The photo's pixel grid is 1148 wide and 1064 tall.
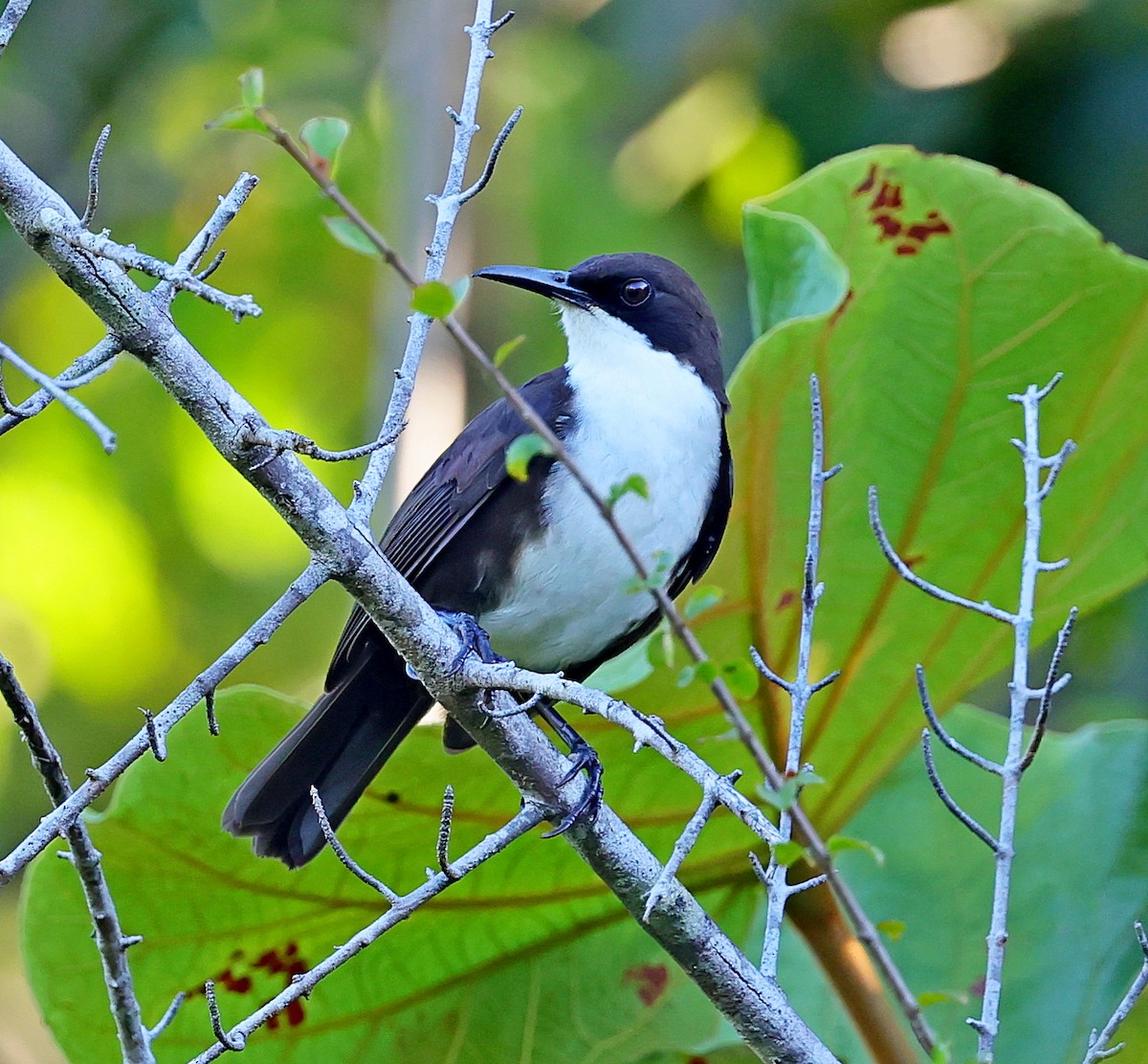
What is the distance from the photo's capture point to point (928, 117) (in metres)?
4.66

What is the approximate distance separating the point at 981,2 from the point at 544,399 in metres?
2.11

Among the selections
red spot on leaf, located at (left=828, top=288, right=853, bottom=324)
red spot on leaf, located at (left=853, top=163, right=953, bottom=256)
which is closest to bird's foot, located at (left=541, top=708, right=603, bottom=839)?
red spot on leaf, located at (left=828, top=288, right=853, bottom=324)

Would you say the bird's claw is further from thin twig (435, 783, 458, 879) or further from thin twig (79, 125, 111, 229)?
thin twig (79, 125, 111, 229)

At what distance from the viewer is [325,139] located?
1592 mm

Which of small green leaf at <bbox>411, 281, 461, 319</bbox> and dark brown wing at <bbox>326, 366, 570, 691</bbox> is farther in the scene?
dark brown wing at <bbox>326, 366, 570, 691</bbox>

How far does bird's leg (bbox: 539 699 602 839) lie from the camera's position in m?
2.61

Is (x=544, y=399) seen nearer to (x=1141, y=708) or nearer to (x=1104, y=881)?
(x=1104, y=881)

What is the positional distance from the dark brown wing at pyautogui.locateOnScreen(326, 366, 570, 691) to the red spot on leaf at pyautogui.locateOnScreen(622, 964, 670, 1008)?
0.88m

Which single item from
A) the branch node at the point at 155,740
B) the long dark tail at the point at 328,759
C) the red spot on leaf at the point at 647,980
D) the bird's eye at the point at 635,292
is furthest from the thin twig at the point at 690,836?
the bird's eye at the point at 635,292

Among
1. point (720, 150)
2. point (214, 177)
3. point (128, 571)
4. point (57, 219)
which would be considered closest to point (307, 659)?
point (128, 571)

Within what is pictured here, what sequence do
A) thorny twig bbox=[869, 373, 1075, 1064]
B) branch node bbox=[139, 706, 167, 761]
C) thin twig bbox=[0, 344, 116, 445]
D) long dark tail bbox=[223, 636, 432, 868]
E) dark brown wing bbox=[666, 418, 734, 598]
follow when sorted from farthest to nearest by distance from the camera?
1. dark brown wing bbox=[666, 418, 734, 598]
2. long dark tail bbox=[223, 636, 432, 868]
3. thorny twig bbox=[869, 373, 1075, 1064]
4. branch node bbox=[139, 706, 167, 761]
5. thin twig bbox=[0, 344, 116, 445]

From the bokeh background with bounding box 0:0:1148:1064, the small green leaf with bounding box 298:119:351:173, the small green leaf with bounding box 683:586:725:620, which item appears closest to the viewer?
the small green leaf with bounding box 298:119:351:173

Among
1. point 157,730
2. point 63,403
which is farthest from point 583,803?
point 63,403

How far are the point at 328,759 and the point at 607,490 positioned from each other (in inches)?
35.2
